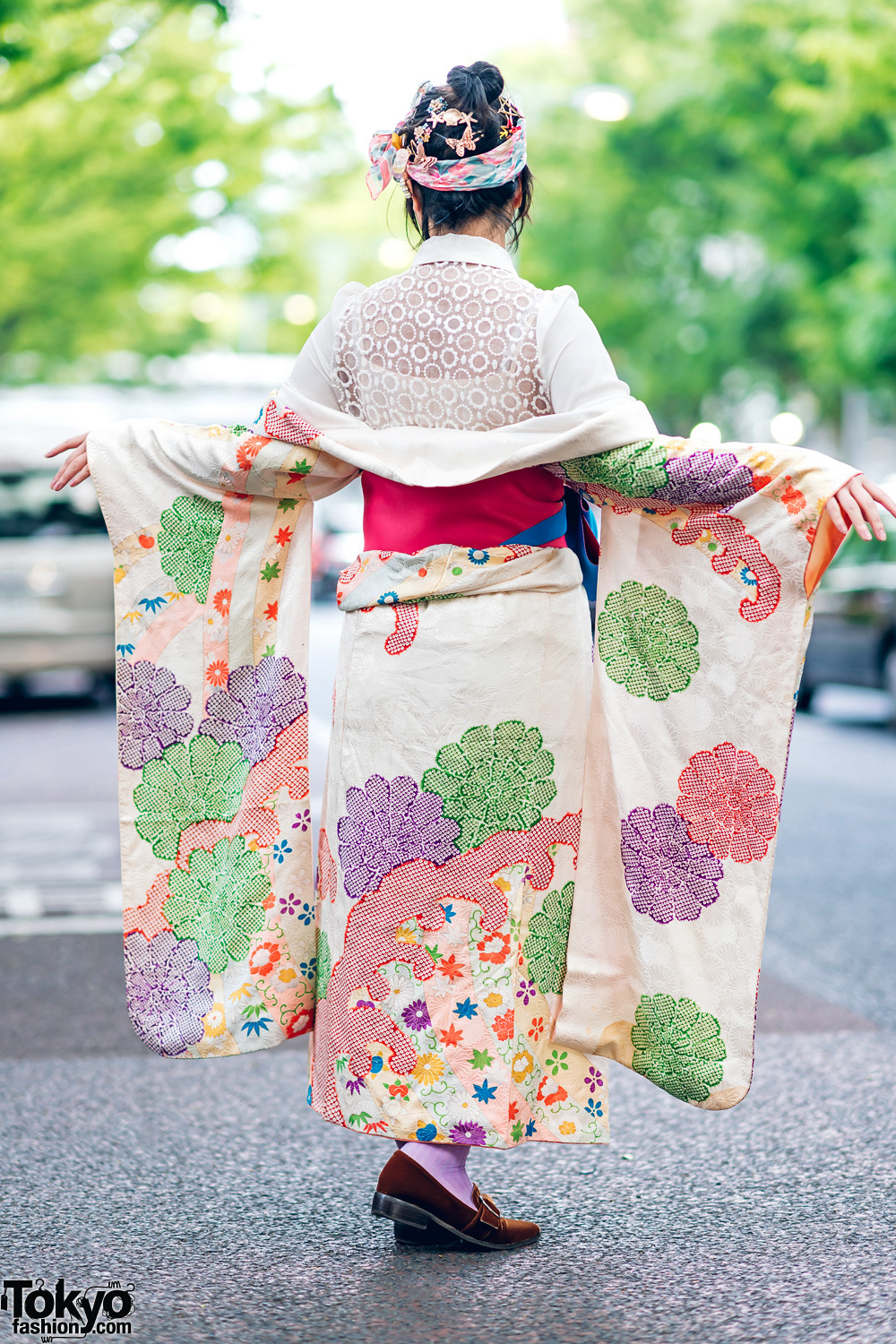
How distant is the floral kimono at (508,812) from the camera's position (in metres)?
2.63

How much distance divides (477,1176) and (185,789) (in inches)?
39.1

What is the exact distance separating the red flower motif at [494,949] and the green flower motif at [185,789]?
0.57 m

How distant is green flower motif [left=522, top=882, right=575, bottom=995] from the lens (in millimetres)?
2689

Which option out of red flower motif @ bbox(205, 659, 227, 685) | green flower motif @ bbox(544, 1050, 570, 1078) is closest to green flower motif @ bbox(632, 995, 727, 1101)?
green flower motif @ bbox(544, 1050, 570, 1078)

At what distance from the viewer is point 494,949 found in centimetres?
264

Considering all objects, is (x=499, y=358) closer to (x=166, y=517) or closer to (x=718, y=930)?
(x=166, y=517)

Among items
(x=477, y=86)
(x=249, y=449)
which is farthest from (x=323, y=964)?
(x=477, y=86)

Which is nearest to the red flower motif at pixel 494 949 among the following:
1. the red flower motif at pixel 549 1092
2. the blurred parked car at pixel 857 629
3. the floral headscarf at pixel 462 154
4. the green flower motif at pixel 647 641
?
the red flower motif at pixel 549 1092

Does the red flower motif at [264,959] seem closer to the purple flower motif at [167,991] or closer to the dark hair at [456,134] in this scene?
the purple flower motif at [167,991]

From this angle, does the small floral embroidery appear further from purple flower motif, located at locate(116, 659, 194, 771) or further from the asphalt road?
the asphalt road

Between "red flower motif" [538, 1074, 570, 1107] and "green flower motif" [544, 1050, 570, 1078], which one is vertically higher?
"green flower motif" [544, 1050, 570, 1078]

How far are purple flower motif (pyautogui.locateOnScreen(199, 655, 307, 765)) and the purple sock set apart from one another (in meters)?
0.76

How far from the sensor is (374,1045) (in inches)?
105

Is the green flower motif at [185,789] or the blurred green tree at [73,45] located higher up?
the blurred green tree at [73,45]
